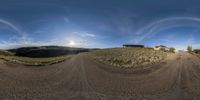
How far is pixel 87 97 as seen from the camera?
1208cm

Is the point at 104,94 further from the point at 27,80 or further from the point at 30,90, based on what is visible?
the point at 27,80

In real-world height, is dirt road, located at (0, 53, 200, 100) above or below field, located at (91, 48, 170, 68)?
below

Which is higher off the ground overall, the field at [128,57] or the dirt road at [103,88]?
the field at [128,57]

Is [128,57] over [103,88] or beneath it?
over

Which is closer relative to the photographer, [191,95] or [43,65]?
[191,95]

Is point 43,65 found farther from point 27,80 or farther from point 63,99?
point 63,99

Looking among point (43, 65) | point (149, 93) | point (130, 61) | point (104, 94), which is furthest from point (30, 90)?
point (130, 61)

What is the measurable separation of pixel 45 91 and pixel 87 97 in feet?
8.64

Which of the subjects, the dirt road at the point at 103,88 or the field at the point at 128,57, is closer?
the dirt road at the point at 103,88

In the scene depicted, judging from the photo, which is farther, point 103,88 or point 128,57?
point 128,57

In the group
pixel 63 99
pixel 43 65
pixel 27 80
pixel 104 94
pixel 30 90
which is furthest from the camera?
pixel 43 65

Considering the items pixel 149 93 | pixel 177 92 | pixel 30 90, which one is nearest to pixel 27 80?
pixel 30 90

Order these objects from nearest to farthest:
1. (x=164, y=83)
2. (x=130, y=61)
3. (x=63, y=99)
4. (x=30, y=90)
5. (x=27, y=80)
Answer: (x=63, y=99), (x=30, y=90), (x=164, y=83), (x=27, y=80), (x=130, y=61)

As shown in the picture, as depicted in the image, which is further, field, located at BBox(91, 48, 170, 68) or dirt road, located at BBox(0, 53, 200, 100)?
field, located at BBox(91, 48, 170, 68)
